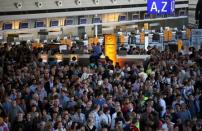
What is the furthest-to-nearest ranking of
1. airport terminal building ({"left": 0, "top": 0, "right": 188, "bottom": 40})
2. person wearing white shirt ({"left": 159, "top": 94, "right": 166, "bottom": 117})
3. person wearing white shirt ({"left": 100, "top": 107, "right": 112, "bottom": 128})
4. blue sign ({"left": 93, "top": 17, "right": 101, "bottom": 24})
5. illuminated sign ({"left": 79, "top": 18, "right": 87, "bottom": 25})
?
blue sign ({"left": 93, "top": 17, "right": 101, "bottom": 24}) → illuminated sign ({"left": 79, "top": 18, "right": 87, "bottom": 25}) → airport terminal building ({"left": 0, "top": 0, "right": 188, "bottom": 40}) → person wearing white shirt ({"left": 159, "top": 94, "right": 166, "bottom": 117}) → person wearing white shirt ({"left": 100, "top": 107, "right": 112, "bottom": 128})

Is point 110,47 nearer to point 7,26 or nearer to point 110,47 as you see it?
point 110,47

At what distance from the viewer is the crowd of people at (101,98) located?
46.6ft

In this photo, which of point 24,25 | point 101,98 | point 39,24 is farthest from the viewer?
point 39,24

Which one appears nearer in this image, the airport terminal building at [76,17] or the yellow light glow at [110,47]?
the yellow light glow at [110,47]

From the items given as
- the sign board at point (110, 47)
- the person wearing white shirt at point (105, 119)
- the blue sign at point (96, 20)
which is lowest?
the person wearing white shirt at point (105, 119)

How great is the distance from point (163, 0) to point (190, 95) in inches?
357

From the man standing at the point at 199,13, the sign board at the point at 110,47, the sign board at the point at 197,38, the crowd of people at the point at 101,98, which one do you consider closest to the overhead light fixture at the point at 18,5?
the man standing at the point at 199,13

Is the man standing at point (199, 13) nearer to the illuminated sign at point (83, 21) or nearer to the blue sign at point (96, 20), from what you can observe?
the blue sign at point (96, 20)

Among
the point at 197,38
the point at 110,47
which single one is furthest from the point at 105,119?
the point at 197,38

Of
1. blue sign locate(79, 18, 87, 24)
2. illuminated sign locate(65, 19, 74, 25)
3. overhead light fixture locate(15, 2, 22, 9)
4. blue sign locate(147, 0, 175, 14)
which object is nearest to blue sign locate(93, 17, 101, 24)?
blue sign locate(79, 18, 87, 24)

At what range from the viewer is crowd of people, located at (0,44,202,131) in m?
14.2

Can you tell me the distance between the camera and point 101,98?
52.5ft

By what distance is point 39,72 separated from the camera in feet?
61.9

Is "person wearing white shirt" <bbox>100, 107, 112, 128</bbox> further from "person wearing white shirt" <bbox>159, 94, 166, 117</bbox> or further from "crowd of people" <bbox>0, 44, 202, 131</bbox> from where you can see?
"person wearing white shirt" <bbox>159, 94, 166, 117</bbox>
